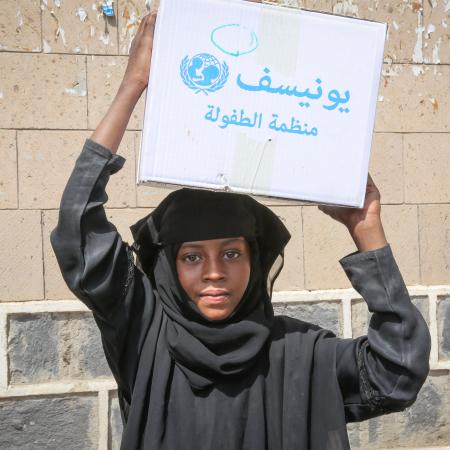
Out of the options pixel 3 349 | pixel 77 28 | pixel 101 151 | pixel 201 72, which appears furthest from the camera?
pixel 77 28

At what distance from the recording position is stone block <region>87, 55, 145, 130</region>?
144 inches

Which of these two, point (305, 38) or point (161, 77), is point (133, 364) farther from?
point (305, 38)

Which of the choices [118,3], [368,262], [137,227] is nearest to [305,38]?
[368,262]

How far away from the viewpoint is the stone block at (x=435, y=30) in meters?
3.98

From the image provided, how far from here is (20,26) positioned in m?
3.60

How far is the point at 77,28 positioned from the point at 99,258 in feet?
7.45

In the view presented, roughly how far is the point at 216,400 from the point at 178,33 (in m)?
0.87

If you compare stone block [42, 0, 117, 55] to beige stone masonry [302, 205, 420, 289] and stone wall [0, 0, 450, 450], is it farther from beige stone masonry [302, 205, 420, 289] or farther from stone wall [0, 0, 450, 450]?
beige stone masonry [302, 205, 420, 289]

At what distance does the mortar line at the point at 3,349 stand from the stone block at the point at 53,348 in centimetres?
3

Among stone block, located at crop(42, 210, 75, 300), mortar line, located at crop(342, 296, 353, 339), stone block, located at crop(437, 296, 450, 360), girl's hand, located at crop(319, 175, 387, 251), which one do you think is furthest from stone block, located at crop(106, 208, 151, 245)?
girl's hand, located at crop(319, 175, 387, 251)

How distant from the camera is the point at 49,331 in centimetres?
360

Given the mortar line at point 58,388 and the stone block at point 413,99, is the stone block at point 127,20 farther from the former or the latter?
the mortar line at point 58,388

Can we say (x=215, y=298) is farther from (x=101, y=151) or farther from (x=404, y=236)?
(x=404, y=236)

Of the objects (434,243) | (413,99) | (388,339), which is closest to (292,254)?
(434,243)
